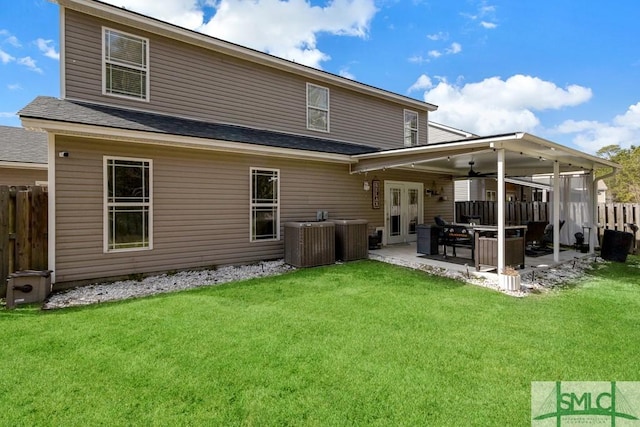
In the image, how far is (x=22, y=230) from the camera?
18.6ft

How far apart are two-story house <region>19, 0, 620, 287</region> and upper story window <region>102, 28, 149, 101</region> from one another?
0.08ft

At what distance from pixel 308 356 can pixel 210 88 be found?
771cm

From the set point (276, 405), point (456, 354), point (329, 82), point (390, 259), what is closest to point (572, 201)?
point (390, 259)

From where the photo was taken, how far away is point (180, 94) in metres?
8.07

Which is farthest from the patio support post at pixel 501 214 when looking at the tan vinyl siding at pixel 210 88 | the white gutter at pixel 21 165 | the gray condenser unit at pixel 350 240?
the white gutter at pixel 21 165

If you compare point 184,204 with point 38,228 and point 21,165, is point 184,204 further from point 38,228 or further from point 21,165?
point 21,165

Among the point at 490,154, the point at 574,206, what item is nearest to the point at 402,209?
the point at 490,154

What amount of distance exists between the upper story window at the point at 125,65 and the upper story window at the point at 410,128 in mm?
9680

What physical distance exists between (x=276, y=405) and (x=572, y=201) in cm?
1229

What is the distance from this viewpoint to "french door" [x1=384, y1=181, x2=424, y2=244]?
37.5 ft

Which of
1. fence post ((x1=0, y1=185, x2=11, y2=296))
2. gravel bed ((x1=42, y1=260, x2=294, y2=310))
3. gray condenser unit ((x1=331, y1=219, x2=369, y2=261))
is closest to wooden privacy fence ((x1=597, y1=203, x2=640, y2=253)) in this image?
gray condenser unit ((x1=331, y1=219, x2=369, y2=261))

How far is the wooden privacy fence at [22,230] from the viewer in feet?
18.2

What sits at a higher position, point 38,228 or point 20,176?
point 20,176

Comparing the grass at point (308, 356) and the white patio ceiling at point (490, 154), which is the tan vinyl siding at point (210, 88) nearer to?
the white patio ceiling at point (490, 154)
